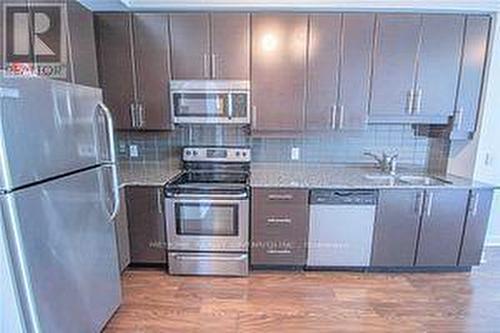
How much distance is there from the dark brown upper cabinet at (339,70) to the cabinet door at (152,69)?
4.02ft

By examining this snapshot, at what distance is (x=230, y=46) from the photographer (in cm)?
265

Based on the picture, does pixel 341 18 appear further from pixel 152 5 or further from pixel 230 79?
pixel 152 5

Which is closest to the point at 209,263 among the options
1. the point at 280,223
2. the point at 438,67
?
the point at 280,223

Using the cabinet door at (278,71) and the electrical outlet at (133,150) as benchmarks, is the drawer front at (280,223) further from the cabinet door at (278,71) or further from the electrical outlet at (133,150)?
the electrical outlet at (133,150)

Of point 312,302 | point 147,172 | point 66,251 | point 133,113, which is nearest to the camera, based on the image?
point 66,251

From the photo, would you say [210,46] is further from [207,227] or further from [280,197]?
[207,227]

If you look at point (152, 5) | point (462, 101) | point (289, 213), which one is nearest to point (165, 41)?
point (152, 5)

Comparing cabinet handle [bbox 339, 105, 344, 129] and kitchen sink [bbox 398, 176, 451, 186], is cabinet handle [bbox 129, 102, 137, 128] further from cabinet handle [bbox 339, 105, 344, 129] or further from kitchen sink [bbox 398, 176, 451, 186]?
kitchen sink [bbox 398, 176, 451, 186]

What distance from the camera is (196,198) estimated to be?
258 centimetres

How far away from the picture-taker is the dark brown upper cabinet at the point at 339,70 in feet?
8.56

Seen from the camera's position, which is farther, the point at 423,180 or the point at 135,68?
the point at 423,180

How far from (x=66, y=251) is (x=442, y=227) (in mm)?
2769

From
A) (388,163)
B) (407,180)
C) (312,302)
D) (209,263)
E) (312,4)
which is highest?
(312,4)

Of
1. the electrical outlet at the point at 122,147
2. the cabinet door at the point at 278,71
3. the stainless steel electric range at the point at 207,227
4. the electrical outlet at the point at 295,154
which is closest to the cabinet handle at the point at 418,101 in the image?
the cabinet door at the point at 278,71
